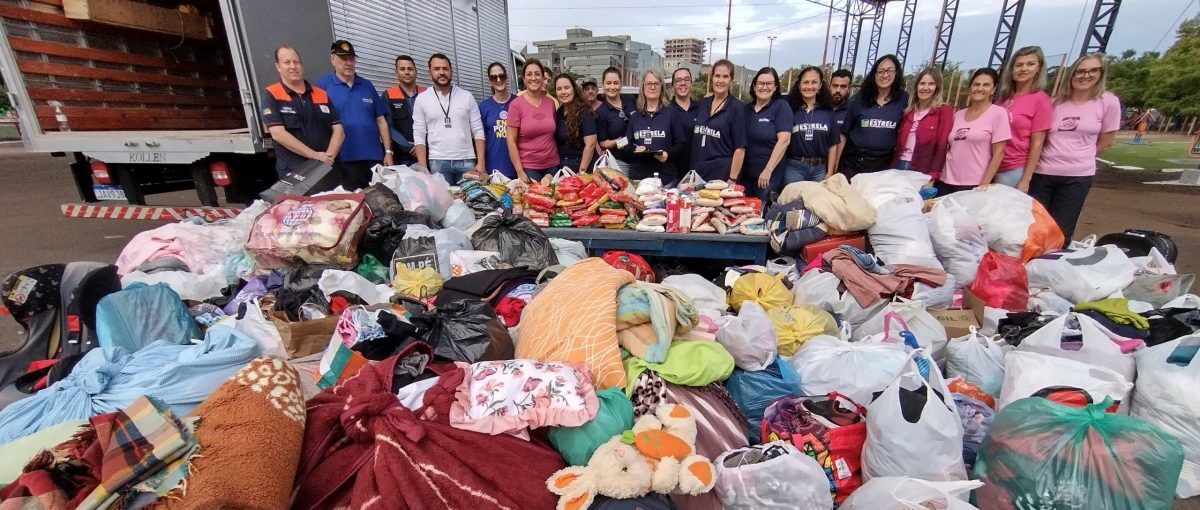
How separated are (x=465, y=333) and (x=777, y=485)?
131cm

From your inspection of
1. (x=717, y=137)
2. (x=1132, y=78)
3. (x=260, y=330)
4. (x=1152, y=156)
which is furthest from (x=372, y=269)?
(x=1132, y=78)

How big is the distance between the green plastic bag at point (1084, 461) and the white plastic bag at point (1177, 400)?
56cm

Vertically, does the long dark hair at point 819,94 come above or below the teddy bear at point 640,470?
above

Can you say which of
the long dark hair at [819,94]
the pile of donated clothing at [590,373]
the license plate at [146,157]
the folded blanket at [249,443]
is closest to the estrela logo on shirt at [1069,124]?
the pile of donated clothing at [590,373]

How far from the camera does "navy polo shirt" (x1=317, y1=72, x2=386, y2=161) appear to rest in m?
4.32

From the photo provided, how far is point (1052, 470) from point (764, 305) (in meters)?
1.44

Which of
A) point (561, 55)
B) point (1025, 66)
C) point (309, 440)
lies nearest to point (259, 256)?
point (309, 440)

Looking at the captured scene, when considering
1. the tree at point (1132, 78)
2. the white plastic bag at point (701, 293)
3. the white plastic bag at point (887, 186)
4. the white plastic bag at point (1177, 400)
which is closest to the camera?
the white plastic bag at point (1177, 400)

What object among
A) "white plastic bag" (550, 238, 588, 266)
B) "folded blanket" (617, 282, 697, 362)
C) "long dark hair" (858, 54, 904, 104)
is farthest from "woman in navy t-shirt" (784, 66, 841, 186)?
"folded blanket" (617, 282, 697, 362)

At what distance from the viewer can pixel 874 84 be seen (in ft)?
13.9

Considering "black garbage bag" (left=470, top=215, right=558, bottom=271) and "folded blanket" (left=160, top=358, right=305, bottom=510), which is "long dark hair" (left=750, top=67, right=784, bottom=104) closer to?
"black garbage bag" (left=470, top=215, right=558, bottom=271)

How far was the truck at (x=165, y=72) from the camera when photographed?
407 cm

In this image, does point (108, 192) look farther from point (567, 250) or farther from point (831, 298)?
point (831, 298)

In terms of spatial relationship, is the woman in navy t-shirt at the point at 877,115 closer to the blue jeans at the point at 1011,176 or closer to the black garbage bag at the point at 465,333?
the blue jeans at the point at 1011,176
